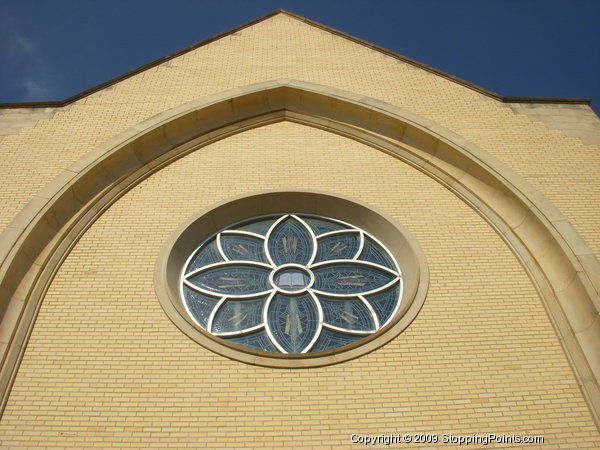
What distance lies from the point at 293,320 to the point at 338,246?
1.55 m

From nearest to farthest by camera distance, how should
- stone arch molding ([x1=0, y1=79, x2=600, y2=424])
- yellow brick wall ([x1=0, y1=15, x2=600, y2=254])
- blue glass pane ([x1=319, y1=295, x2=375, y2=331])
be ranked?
stone arch molding ([x1=0, y1=79, x2=600, y2=424]) < blue glass pane ([x1=319, y1=295, x2=375, y2=331]) < yellow brick wall ([x1=0, y1=15, x2=600, y2=254])

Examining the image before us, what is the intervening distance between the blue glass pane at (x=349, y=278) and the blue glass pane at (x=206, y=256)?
136 centimetres

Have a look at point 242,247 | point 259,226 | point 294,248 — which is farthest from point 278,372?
point 259,226

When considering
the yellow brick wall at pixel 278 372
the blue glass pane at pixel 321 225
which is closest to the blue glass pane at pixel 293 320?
the yellow brick wall at pixel 278 372

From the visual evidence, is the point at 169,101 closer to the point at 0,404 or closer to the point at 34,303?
the point at 34,303

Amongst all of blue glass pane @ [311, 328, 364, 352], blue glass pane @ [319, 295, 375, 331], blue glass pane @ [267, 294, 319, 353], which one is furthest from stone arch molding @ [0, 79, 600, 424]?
blue glass pane @ [267, 294, 319, 353]

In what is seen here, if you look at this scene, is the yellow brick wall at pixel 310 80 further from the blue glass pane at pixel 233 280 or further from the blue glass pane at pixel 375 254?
the blue glass pane at pixel 233 280

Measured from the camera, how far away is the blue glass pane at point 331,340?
781cm

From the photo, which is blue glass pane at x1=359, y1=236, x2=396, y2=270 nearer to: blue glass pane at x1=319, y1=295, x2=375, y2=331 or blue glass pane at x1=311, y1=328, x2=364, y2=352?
blue glass pane at x1=319, y1=295, x2=375, y2=331

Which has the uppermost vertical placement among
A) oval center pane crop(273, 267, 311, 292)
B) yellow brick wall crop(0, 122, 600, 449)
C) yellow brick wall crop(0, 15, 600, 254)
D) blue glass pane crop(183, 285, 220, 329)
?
yellow brick wall crop(0, 15, 600, 254)

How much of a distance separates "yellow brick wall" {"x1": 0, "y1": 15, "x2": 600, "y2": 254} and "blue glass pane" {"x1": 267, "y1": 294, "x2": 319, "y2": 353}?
11.5 feet

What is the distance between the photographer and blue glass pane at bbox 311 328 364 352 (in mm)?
7812

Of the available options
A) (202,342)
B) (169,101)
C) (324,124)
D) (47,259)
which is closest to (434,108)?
(324,124)

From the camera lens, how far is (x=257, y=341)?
7.89 metres
